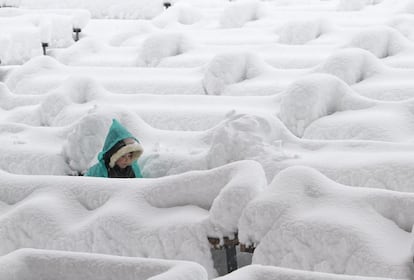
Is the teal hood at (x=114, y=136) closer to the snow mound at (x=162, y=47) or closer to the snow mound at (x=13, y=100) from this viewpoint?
the snow mound at (x=13, y=100)

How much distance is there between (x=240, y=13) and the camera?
12.1 m

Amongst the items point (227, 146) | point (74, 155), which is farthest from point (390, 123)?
point (74, 155)

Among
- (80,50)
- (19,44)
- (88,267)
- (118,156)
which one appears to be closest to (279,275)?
(88,267)

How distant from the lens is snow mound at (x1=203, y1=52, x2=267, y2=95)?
7684 mm

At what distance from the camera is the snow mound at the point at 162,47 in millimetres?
9531

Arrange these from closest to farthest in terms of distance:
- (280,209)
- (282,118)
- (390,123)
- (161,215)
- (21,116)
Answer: (280,209) < (161,215) < (390,123) < (282,118) < (21,116)

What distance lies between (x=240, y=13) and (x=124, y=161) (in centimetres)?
724

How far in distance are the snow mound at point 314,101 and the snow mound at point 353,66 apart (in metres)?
0.91

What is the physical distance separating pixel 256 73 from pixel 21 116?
2496 millimetres

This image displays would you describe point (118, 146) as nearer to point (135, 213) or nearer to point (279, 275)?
point (135, 213)

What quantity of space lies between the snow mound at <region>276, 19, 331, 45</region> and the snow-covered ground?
0.07ft

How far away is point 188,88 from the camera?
783cm

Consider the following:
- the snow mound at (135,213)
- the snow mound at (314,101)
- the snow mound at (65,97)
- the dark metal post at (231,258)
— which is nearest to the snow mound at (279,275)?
the snow mound at (135,213)

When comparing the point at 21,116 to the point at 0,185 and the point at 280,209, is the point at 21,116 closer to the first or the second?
the point at 0,185
